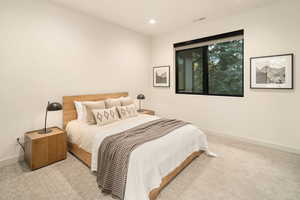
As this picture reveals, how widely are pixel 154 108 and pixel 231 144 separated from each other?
8.24ft

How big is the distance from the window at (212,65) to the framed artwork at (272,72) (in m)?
0.30

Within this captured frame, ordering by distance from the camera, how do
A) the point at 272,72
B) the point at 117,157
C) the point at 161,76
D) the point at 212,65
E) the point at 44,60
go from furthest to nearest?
1. the point at 161,76
2. the point at 212,65
3. the point at 272,72
4. the point at 44,60
5. the point at 117,157

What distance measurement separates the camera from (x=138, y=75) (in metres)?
4.68

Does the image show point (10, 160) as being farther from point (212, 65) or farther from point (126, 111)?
point (212, 65)

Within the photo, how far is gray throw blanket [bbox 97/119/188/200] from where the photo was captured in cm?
170

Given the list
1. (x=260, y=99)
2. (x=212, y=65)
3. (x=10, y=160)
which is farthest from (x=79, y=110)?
(x=260, y=99)

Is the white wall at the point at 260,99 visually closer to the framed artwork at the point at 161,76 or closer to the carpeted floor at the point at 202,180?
the carpeted floor at the point at 202,180

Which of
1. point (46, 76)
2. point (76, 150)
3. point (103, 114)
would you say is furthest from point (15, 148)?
point (103, 114)

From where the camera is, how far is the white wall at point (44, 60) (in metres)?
2.43

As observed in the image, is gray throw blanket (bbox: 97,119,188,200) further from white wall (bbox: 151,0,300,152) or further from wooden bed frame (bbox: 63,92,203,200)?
white wall (bbox: 151,0,300,152)

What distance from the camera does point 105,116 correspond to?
2.80 metres

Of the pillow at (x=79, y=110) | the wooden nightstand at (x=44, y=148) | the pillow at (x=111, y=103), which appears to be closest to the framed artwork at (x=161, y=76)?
the pillow at (x=111, y=103)

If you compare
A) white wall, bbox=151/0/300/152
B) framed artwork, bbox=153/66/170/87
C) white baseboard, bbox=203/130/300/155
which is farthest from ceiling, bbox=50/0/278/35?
white baseboard, bbox=203/130/300/155

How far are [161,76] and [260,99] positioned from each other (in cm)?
262
